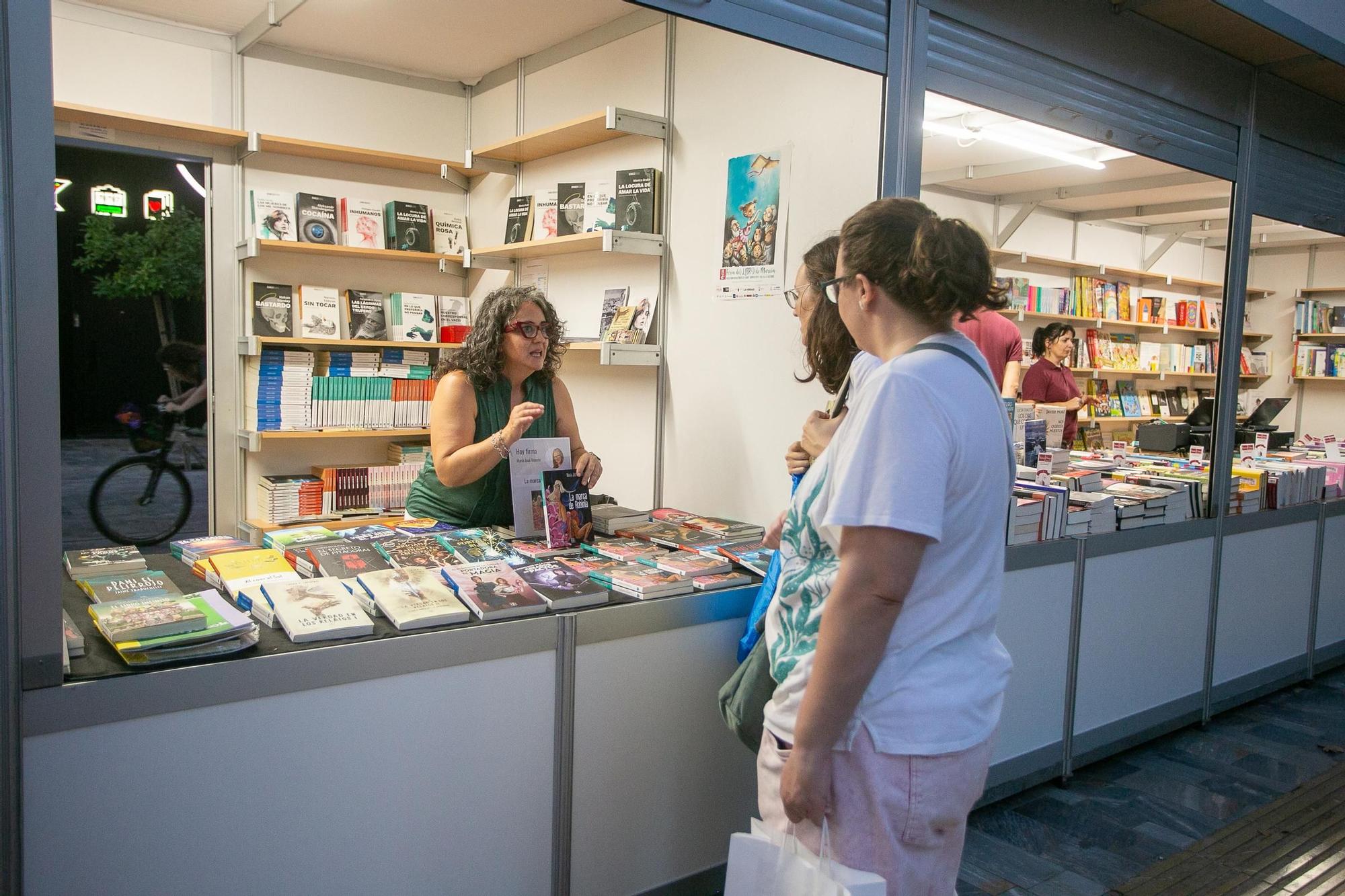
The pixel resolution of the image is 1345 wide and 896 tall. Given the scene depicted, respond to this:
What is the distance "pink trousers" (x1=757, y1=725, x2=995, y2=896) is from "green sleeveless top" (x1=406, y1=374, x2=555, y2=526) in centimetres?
172

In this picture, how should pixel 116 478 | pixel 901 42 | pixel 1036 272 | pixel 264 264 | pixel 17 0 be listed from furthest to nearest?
pixel 1036 272 → pixel 116 478 → pixel 264 264 → pixel 901 42 → pixel 17 0

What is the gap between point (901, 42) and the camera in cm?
259

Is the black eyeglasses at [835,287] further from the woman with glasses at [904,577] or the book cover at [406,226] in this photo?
the book cover at [406,226]

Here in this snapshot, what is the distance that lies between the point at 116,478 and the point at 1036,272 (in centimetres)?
632

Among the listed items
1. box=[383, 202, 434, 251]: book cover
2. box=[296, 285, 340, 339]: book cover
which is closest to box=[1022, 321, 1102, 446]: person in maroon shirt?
box=[383, 202, 434, 251]: book cover

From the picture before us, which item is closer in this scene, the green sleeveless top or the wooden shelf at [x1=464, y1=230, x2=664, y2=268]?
the green sleeveless top

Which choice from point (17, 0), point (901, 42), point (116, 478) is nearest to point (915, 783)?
point (17, 0)

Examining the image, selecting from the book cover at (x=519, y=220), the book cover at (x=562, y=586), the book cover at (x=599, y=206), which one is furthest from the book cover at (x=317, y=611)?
the book cover at (x=519, y=220)

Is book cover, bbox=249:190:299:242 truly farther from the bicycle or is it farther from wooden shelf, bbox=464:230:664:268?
the bicycle

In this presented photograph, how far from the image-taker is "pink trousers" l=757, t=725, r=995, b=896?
143cm

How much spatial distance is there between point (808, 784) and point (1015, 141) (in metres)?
4.04

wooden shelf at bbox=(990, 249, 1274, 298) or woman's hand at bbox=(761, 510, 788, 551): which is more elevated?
wooden shelf at bbox=(990, 249, 1274, 298)

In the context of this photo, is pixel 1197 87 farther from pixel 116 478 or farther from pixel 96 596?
pixel 116 478

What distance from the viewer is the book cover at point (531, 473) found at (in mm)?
2590
